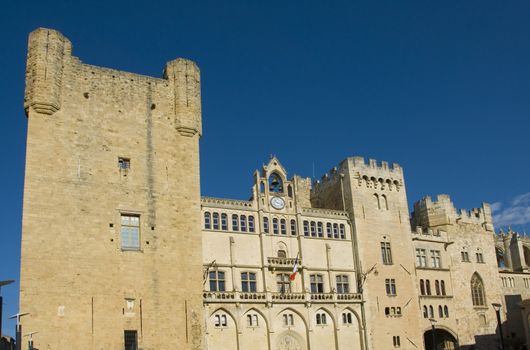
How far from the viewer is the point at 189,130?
4050 centimetres

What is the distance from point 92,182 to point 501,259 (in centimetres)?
6422

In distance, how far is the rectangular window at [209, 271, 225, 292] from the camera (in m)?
48.7

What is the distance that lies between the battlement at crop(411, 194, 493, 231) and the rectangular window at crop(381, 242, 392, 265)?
1041 cm

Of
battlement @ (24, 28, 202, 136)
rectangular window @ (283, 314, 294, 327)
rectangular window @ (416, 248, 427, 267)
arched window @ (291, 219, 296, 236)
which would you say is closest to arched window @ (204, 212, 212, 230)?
arched window @ (291, 219, 296, 236)

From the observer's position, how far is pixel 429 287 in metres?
59.8

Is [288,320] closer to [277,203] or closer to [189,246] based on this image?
[277,203]

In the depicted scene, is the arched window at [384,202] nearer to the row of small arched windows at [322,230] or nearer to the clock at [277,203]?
the row of small arched windows at [322,230]

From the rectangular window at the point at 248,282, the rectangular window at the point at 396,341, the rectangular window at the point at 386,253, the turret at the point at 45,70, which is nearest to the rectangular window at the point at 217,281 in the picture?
the rectangular window at the point at 248,282

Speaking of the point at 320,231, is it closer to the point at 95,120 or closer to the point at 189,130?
the point at 189,130

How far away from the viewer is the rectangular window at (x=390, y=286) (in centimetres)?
5630

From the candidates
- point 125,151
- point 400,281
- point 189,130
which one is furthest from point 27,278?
point 400,281

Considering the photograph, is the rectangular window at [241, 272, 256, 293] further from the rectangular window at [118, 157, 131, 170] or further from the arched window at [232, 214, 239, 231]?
the rectangular window at [118, 157, 131, 170]

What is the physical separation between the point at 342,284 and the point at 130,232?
24070mm

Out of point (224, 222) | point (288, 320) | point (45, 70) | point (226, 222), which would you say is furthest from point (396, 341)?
point (45, 70)
